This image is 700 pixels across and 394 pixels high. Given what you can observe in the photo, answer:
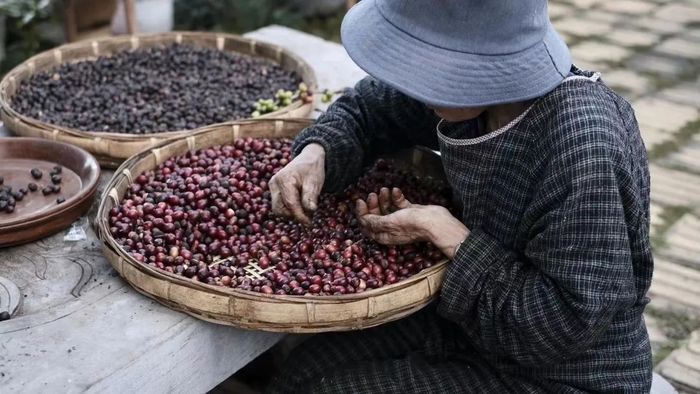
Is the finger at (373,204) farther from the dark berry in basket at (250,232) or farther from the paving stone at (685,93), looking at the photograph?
the paving stone at (685,93)

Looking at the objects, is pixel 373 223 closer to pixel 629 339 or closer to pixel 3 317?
pixel 629 339

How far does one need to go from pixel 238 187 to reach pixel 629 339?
1.16 meters

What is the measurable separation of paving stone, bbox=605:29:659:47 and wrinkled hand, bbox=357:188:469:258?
178 inches

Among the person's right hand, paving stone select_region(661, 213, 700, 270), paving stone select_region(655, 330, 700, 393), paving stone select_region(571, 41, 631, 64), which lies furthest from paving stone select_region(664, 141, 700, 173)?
the person's right hand

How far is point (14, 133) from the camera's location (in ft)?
9.81

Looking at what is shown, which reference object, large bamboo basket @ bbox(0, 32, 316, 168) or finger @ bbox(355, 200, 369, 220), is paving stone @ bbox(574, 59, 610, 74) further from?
finger @ bbox(355, 200, 369, 220)

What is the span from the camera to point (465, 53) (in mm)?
1894

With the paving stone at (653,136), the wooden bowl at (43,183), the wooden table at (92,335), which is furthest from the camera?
the paving stone at (653,136)

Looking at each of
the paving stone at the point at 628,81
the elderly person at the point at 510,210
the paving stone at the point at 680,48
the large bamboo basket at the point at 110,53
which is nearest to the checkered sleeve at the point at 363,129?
the elderly person at the point at 510,210

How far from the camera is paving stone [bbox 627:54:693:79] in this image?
224 inches

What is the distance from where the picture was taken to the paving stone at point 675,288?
3.48m

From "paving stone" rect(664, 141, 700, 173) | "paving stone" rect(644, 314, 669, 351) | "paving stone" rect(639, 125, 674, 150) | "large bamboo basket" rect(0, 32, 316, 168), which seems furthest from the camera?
"paving stone" rect(639, 125, 674, 150)

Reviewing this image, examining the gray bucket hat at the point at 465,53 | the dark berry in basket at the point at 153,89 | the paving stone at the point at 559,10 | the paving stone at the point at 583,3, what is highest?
the gray bucket hat at the point at 465,53

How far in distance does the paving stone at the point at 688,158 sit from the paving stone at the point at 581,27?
6.14ft
